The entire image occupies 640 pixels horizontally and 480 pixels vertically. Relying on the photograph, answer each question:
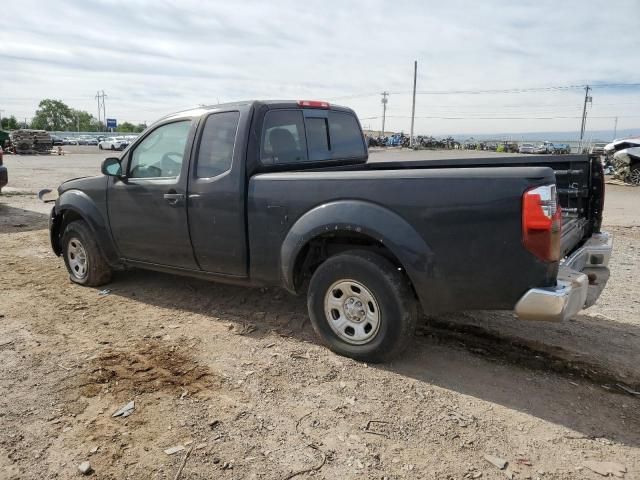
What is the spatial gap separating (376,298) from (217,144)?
1941 millimetres

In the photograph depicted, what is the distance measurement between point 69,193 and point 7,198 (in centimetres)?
945

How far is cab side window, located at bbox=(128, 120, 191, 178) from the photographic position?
15.1ft

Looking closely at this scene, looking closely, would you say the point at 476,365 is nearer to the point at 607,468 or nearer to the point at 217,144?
the point at 607,468

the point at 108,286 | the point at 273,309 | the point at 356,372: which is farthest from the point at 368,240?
the point at 108,286

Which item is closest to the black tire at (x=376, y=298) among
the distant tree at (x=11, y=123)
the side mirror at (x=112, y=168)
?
the side mirror at (x=112, y=168)

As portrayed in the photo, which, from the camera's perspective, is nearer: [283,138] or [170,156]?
[283,138]

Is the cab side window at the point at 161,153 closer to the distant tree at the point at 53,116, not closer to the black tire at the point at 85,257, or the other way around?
the black tire at the point at 85,257

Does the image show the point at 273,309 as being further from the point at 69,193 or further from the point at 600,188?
the point at 600,188

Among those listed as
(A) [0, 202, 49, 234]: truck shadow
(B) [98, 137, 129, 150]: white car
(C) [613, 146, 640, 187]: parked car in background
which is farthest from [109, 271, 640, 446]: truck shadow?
(B) [98, 137, 129, 150]: white car

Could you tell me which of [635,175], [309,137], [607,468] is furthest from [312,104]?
[635,175]

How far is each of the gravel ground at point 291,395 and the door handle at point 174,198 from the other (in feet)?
3.53

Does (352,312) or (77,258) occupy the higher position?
(352,312)

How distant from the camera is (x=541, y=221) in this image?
2.94m

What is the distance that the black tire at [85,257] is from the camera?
17.6 feet
